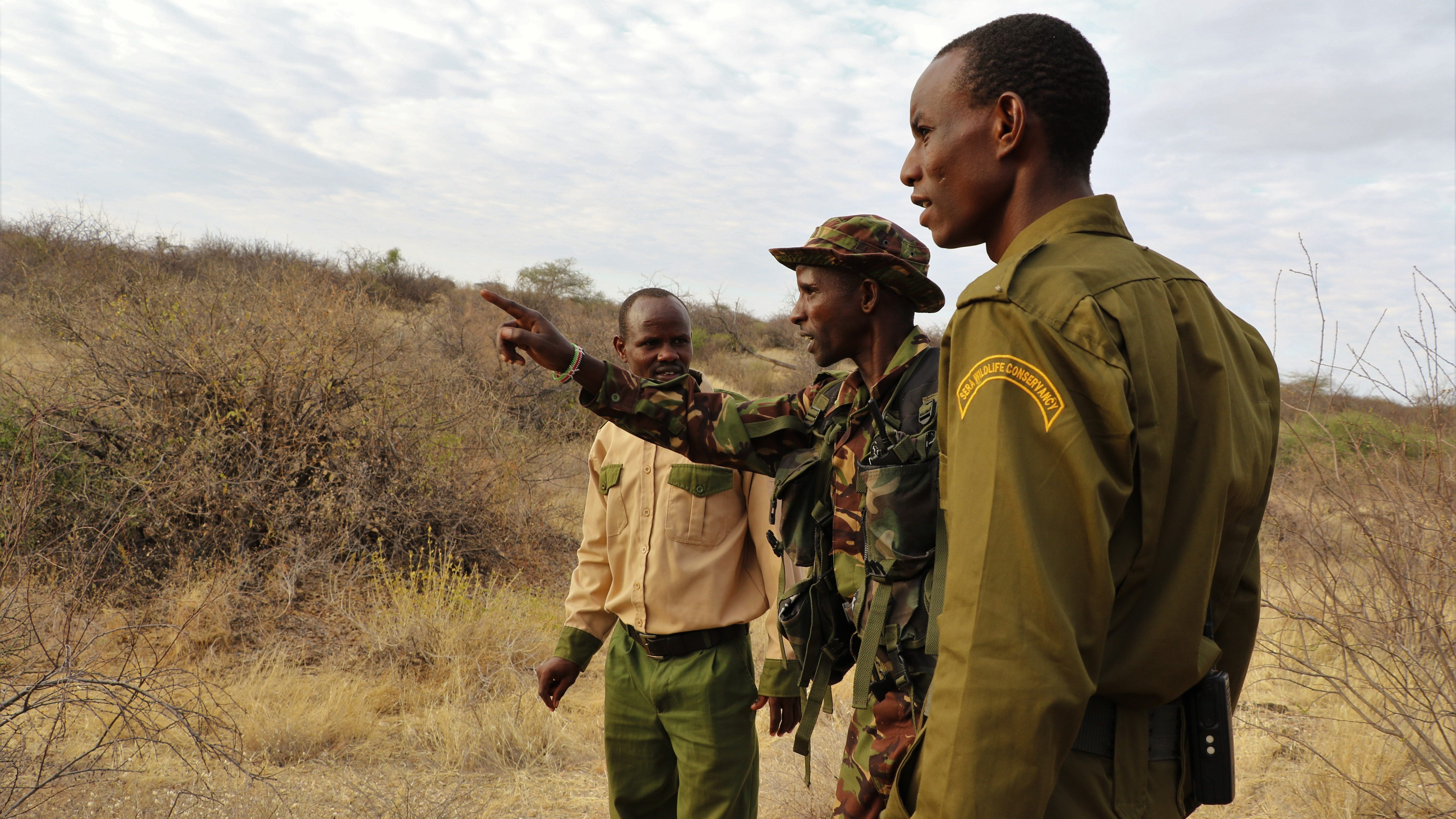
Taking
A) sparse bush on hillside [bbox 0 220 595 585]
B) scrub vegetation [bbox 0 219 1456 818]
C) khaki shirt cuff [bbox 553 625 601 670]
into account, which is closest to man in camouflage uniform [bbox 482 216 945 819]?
khaki shirt cuff [bbox 553 625 601 670]

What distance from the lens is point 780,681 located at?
8.04 ft

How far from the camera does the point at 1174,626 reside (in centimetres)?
105

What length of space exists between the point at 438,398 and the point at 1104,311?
7.66 meters

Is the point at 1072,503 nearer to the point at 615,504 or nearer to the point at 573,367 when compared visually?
the point at 573,367

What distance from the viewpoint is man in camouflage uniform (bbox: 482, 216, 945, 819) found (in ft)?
5.52

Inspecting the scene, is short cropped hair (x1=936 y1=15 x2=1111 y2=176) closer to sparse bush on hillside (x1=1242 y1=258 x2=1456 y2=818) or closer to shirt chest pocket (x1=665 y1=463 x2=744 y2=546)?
shirt chest pocket (x1=665 y1=463 x2=744 y2=546)

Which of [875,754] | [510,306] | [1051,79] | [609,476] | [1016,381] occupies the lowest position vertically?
[875,754]

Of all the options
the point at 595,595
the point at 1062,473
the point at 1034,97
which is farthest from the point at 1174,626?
the point at 595,595

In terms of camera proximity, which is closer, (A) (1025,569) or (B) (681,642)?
(A) (1025,569)

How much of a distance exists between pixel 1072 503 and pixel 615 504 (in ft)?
6.76

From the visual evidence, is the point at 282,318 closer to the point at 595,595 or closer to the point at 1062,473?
the point at 595,595

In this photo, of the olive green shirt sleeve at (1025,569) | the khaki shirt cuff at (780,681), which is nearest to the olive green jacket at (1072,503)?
the olive green shirt sleeve at (1025,569)

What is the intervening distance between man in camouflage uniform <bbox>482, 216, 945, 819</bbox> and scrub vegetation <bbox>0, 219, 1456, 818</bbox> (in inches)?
76.9

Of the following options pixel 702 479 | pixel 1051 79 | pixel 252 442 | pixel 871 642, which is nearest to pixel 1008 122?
pixel 1051 79
